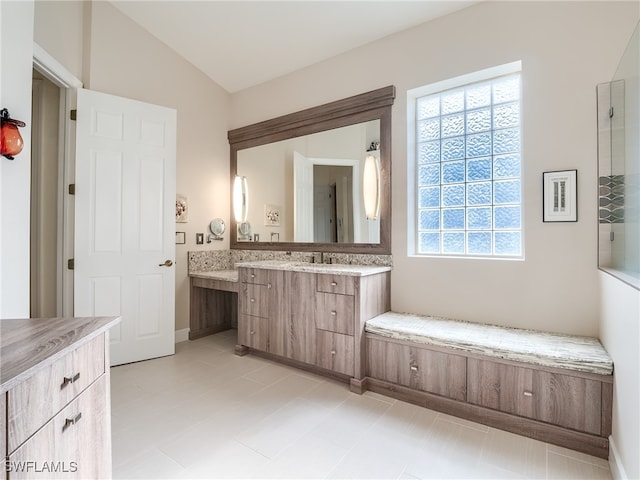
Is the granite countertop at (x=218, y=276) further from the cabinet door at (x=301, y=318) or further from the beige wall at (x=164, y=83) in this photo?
the cabinet door at (x=301, y=318)

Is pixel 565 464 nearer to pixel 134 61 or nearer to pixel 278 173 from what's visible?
pixel 278 173

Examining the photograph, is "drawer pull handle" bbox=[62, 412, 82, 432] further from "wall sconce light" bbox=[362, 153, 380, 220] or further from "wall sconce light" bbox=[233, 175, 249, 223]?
"wall sconce light" bbox=[233, 175, 249, 223]

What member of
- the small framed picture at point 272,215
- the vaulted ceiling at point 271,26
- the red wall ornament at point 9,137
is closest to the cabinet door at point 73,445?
the red wall ornament at point 9,137

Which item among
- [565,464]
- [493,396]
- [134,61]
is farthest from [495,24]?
[134,61]

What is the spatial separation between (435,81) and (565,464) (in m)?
2.76

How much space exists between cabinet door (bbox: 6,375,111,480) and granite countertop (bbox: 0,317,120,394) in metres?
0.20

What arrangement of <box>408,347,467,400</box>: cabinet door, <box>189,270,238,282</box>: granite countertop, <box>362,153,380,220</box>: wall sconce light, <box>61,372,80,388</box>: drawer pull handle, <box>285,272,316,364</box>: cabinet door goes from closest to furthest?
<box>61,372,80,388</box>: drawer pull handle → <box>408,347,467,400</box>: cabinet door → <box>285,272,316,364</box>: cabinet door → <box>362,153,380,220</box>: wall sconce light → <box>189,270,238,282</box>: granite countertop

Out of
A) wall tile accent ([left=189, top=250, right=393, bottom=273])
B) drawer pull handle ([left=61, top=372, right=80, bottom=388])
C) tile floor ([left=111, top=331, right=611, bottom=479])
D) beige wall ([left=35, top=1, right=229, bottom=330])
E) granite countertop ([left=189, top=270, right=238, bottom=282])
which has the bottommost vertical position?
tile floor ([left=111, top=331, right=611, bottom=479])

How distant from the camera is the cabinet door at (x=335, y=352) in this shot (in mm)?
2564

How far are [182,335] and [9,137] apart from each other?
2.64m

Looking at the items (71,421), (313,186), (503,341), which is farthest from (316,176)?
(71,421)

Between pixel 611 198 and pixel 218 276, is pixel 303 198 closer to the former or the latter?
pixel 218 276

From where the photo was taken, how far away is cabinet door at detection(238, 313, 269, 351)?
308cm
